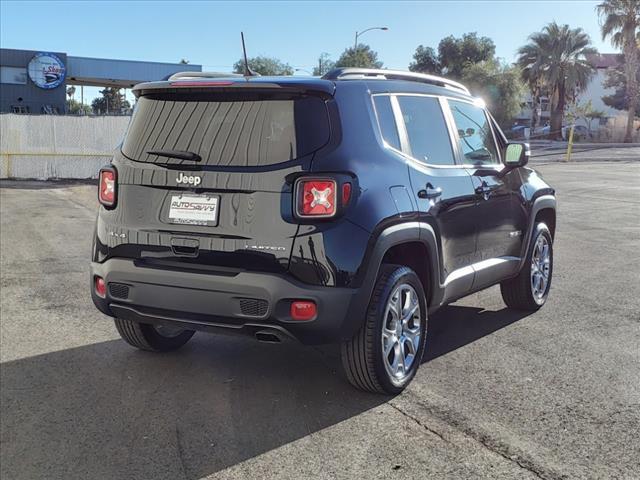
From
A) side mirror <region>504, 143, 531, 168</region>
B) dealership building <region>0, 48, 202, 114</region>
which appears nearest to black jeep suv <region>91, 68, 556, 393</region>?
side mirror <region>504, 143, 531, 168</region>

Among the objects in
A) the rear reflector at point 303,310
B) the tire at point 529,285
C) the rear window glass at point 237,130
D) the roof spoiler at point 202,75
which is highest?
the roof spoiler at point 202,75

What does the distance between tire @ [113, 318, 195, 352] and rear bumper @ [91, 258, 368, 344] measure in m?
0.88

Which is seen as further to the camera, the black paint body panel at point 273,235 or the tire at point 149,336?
the tire at point 149,336

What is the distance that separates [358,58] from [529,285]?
57804 millimetres

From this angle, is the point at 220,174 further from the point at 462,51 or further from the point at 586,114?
the point at 586,114

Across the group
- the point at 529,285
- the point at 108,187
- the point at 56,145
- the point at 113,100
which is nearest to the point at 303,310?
the point at 108,187

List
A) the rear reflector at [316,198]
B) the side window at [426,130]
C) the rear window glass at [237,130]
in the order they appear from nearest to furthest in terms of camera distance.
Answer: the rear reflector at [316,198], the rear window glass at [237,130], the side window at [426,130]

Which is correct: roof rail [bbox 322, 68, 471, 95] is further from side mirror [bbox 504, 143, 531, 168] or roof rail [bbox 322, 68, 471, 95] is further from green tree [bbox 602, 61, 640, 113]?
green tree [bbox 602, 61, 640, 113]

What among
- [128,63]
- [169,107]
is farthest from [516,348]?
[128,63]

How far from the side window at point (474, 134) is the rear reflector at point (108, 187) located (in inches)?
99.1

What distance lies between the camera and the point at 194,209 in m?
3.81

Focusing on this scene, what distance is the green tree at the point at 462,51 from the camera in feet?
238

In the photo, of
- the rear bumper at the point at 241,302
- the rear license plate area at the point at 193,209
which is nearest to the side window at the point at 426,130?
the rear bumper at the point at 241,302

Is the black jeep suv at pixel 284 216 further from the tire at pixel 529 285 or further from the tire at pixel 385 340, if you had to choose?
the tire at pixel 529 285
